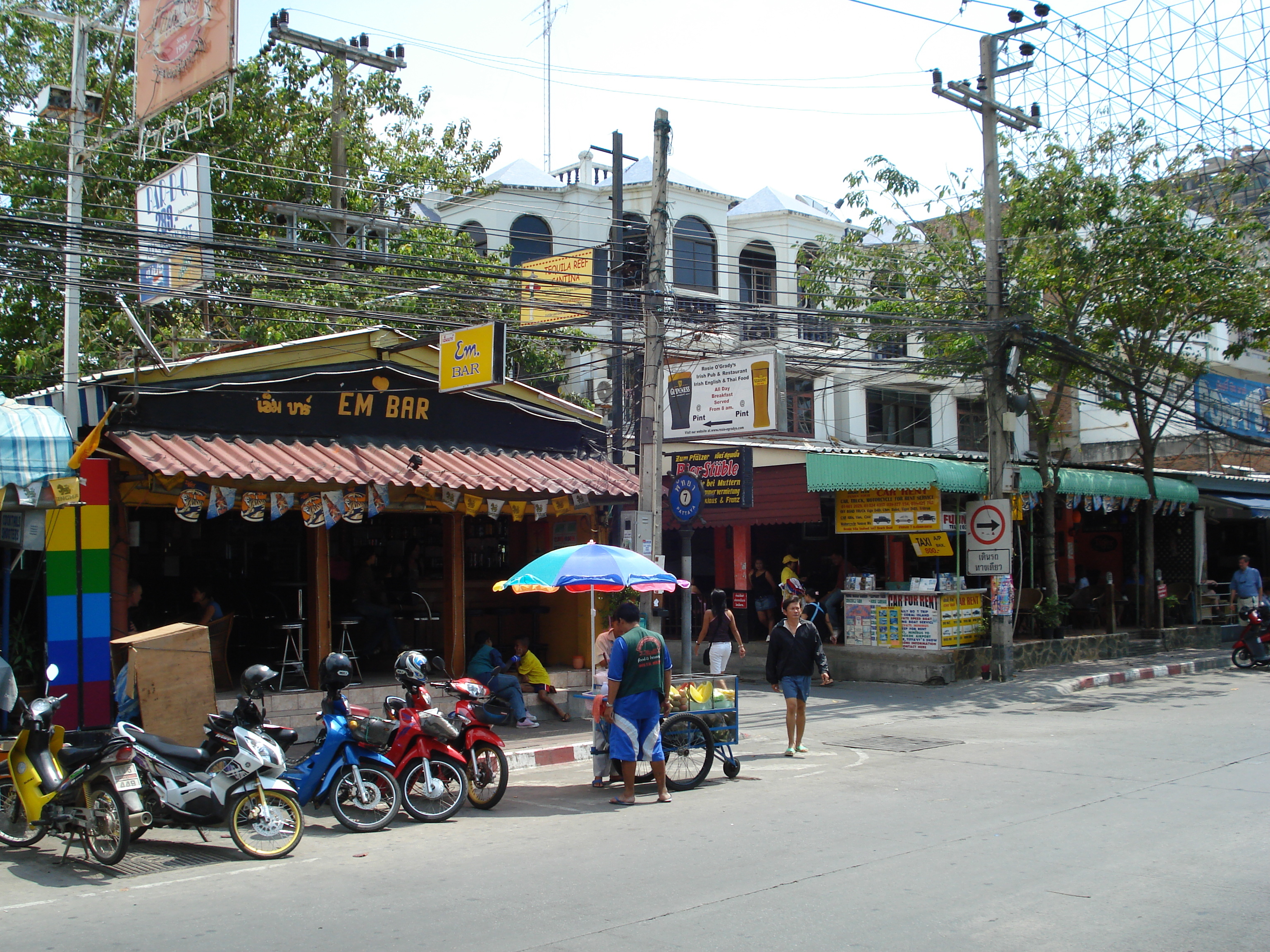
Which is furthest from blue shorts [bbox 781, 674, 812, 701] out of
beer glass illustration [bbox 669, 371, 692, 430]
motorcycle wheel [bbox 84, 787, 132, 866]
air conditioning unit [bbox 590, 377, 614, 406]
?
air conditioning unit [bbox 590, 377, 614, 406]

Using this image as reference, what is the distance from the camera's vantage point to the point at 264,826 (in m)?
7.45

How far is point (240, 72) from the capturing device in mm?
20953

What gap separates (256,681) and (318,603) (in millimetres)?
4861

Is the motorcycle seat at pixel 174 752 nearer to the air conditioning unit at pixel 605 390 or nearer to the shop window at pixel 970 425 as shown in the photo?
the air conditioning unit at pixel 605 390

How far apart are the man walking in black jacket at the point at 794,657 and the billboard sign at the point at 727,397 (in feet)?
9.19

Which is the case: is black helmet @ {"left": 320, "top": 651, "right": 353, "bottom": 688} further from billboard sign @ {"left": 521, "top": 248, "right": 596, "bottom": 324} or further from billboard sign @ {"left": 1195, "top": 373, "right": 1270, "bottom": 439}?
billboard sign @ {"left": 1195, "top": 373, "right": 1270, "bottom": 439}

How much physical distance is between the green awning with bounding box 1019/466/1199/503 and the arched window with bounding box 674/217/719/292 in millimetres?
13633

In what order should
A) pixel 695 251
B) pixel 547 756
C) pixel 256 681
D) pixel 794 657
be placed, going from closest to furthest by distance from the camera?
pixel 256 681, pixel 794 657, pixel 547 756, pixel 695 251

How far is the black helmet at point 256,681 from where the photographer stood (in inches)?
316

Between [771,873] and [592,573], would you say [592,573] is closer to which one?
[592,573]

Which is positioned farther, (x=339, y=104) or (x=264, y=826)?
(x=339, y=104)

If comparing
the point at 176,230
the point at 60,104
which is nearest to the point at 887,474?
the point at 176,230

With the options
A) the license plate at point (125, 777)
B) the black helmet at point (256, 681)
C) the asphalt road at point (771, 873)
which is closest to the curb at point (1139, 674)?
the asphalt road at point (771, 873)

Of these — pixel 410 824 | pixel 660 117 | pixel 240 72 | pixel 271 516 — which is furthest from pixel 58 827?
pixel 240 72
